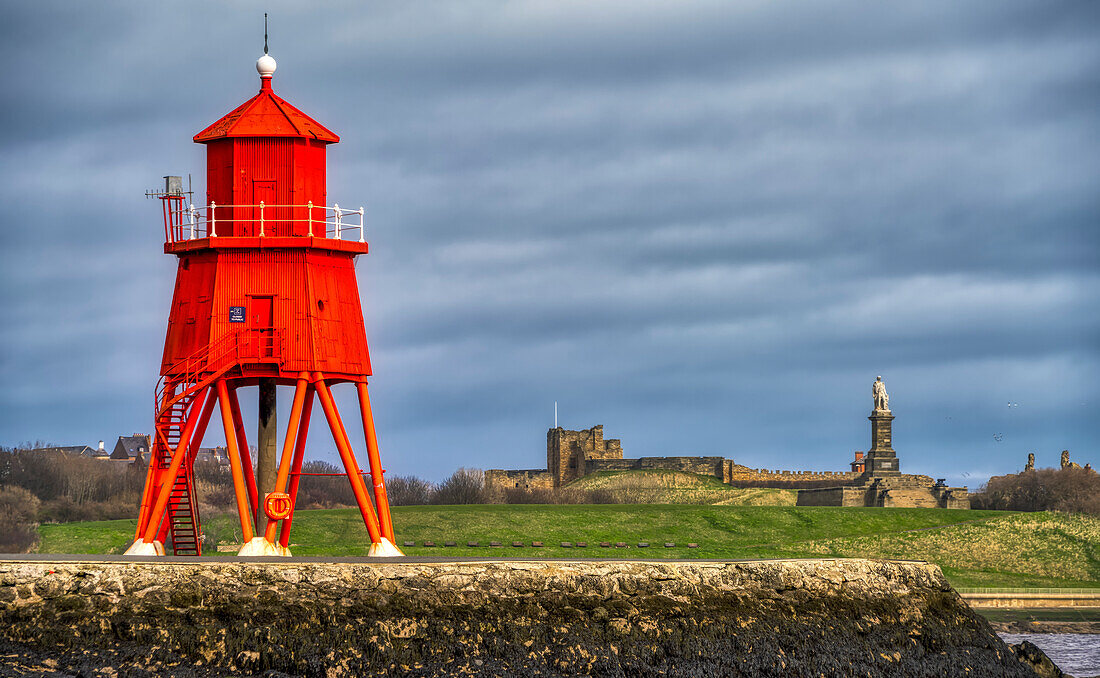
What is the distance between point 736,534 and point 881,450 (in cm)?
3473

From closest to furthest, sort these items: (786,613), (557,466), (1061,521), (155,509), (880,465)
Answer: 1. (786,613)
2. (155,509)
3. (1061,521)
4. (880,465)
5. (557,466)

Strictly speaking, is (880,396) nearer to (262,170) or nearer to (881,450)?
(881,450)

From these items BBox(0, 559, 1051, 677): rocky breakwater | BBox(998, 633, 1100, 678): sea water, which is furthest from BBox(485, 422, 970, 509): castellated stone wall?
BBox(0, 559, 1051, 677): rocky breakwater

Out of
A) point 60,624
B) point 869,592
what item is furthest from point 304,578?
point 869,592

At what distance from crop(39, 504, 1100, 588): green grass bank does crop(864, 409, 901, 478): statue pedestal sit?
21.9m

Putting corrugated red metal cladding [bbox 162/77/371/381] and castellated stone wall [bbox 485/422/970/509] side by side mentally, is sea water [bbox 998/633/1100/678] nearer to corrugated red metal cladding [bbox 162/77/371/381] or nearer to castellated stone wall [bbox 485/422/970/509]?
corrugated red metal cladding [bbox 162/77/371/381]

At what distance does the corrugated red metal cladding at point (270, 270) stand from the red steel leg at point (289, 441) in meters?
0.39

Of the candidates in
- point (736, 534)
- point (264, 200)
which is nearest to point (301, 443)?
point (264, 200)

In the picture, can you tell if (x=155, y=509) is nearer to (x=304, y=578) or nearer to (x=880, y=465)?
(x=304, y=578)

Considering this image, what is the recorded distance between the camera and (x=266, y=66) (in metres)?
33.9

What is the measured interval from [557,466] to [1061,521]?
134ft

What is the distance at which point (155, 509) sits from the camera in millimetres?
30469

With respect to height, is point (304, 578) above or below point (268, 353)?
below

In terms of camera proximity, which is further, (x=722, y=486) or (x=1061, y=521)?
(x=722, y=486)
